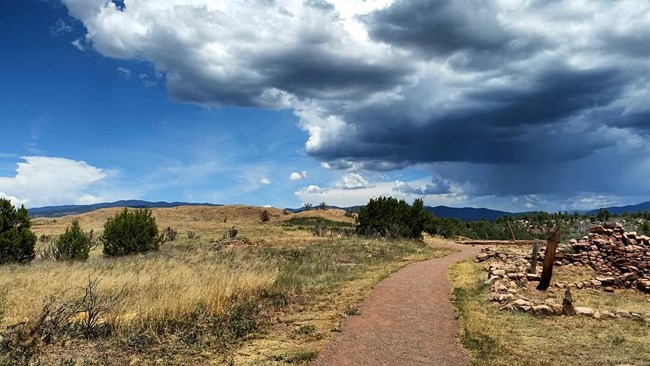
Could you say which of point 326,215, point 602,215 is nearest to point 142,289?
point 326,215

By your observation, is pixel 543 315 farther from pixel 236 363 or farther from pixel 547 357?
pixel 236 363

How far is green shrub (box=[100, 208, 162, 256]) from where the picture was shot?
25.6 m

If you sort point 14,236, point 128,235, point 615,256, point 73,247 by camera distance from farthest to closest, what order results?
point 128,235
point 73,247
point 14,236
point 615,256

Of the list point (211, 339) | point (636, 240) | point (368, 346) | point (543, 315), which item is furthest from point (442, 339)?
point (636, 240)

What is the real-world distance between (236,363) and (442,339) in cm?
427

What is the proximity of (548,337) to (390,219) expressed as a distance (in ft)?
109

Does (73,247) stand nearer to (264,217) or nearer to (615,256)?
(615,256)

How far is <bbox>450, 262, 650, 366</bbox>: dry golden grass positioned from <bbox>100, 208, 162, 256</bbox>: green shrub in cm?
1820

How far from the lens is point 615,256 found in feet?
66.3

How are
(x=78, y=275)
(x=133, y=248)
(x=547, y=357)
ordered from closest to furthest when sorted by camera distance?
(x=547, y=357)
(x=78, y=275)
(x=133, y=248)

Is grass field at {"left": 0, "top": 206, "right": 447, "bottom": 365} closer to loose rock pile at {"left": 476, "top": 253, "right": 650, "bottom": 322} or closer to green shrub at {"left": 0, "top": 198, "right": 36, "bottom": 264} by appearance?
loose rock pile at {"left": 476, "top": 253, "right": 650, "bottom": 322}

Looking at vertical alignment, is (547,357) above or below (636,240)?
below

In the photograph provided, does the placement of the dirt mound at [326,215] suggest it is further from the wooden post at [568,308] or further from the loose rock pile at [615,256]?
the wooden post at [568,308]

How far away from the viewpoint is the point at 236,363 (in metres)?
8.31
